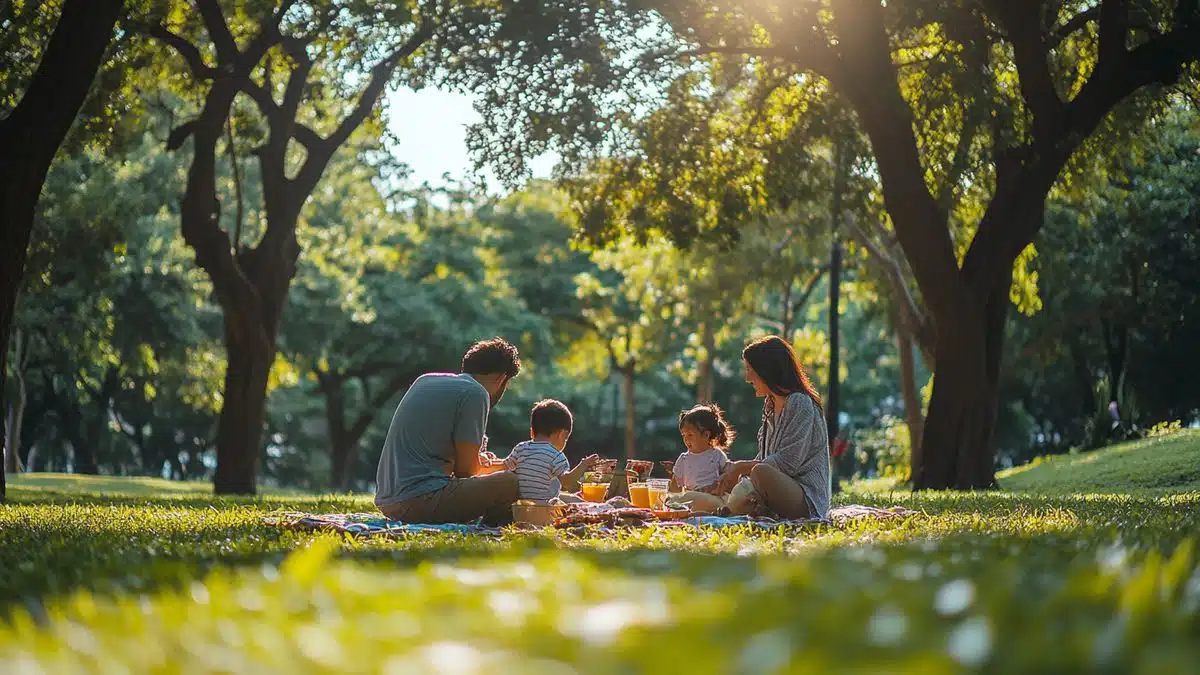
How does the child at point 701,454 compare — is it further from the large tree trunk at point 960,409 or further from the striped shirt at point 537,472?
the large tree trunk at point 960,409

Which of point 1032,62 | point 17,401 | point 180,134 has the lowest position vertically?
point 17,401

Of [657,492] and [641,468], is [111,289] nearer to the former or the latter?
[641,468]

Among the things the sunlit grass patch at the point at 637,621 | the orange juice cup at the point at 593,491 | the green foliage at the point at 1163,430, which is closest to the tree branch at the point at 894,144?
the orange juice cup at the point at 593,491

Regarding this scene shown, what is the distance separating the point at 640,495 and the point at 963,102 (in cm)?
974

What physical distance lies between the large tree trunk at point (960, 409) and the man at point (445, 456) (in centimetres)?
1088

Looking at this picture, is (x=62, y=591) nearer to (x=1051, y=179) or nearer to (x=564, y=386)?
(x=1051, y=179)

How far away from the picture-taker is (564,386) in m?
54.4

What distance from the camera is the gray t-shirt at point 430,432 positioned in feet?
35.4

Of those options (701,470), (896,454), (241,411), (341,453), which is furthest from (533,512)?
(341,453)

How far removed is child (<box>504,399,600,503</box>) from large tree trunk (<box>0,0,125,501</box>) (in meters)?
5.47

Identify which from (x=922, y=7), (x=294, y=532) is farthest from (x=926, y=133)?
(x=294, y=532)

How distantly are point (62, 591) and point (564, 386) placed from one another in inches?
1941

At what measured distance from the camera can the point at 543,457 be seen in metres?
11.2

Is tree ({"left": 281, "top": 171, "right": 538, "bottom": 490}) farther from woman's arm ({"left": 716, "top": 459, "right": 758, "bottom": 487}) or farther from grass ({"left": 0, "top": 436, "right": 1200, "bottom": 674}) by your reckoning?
grass ({"left": 0, "top": 436, "right": 1200, "bottom": 674})
